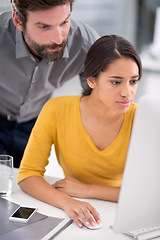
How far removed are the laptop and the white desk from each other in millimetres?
151

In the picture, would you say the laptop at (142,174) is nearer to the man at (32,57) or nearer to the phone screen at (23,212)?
the phone screen at (23,212)

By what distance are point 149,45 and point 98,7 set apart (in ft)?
3.98

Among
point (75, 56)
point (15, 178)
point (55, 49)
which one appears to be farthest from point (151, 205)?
point (75, 56)

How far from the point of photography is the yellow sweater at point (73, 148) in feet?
4.58

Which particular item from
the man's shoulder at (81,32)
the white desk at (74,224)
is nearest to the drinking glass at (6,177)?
the white desk at (74,224)

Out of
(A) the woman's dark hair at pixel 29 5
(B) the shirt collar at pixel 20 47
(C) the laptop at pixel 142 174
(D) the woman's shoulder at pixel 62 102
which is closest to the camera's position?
(C) the laptop at pixel 142 174

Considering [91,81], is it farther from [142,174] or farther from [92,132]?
[142,174]

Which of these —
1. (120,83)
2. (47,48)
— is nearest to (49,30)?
(47,48)

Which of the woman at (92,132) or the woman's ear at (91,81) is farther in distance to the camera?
the woman's ear at (91,81)

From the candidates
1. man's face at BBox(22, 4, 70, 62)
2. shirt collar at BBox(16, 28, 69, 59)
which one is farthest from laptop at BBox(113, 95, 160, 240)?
shirt collar at BBox(16, 28, 69, 59)

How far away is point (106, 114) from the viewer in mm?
1435

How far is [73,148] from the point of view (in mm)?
1434

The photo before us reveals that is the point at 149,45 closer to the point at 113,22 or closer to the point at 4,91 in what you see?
the point at 113,22

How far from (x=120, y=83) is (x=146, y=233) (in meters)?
0.52
